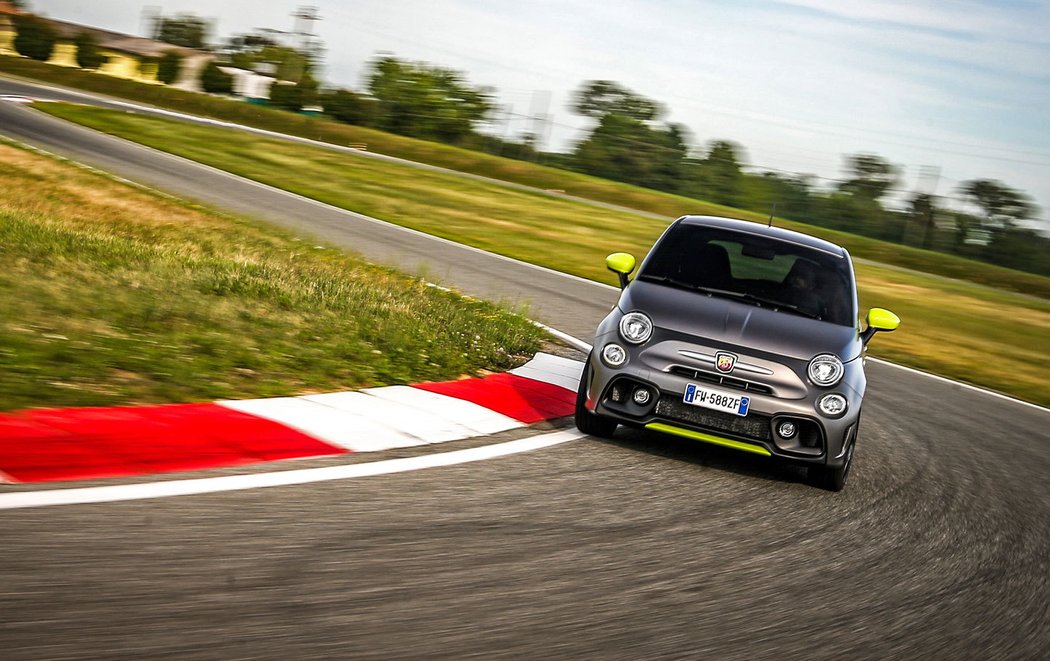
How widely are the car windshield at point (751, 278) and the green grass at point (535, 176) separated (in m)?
33.5

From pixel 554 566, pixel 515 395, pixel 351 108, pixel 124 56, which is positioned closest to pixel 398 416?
pixel 515 395

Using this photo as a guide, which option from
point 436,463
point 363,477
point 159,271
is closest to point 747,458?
point 436,463

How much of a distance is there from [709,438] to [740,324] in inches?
30.8

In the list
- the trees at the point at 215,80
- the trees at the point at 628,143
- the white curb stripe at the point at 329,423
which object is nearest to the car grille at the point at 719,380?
the white curb stripe at the point at 329,423

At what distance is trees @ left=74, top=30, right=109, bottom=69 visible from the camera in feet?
308

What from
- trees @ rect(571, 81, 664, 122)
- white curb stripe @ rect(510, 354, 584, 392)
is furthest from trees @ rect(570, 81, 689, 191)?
white curb stripe @ rect(510, 354, 584, 392)

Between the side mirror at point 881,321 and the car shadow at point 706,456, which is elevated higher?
the side mirror at point 881,321

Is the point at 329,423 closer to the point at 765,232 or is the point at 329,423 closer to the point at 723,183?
the point at 765,232

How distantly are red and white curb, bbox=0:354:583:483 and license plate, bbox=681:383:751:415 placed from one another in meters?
1.22

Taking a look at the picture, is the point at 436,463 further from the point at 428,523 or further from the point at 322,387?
the point at 322,387

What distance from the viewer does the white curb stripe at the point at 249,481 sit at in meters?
4.12

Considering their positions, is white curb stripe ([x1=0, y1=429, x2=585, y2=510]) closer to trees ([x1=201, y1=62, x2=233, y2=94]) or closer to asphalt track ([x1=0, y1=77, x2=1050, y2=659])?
asphalt track ([x1=0, y1=77, x2=1050, y2=659])

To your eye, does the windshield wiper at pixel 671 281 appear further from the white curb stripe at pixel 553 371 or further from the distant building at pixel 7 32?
the distant building at pixel 7 32

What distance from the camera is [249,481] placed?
15.9 feet
